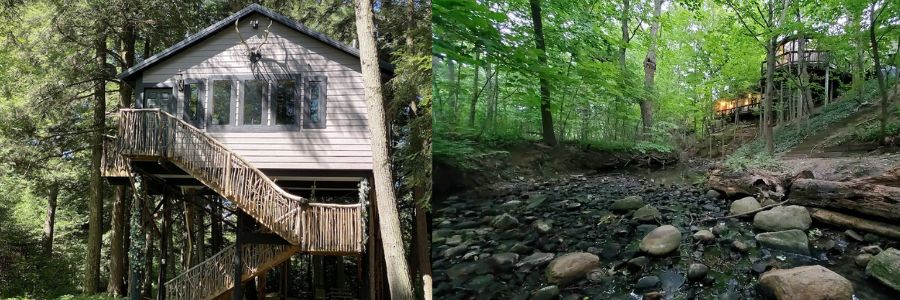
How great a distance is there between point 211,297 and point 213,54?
4.38m

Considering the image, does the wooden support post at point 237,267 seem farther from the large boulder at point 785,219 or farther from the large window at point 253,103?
the large boulder at point 785,219

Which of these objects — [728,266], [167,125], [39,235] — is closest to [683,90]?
[728,266]

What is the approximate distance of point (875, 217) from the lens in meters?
1.07

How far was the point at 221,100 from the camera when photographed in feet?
32.5

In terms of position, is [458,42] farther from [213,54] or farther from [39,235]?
[39,235]

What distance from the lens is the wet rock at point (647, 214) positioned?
1.34 meters

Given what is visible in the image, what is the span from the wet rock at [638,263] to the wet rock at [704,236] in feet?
0.39

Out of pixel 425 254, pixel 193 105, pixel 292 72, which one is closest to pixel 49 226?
pixel 193 105

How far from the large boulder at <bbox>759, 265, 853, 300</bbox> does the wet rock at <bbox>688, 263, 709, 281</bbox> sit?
0.14 meters

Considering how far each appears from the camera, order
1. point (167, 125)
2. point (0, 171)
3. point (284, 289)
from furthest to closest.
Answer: point (284, 289) < point (0, 171) < point (167, 125)

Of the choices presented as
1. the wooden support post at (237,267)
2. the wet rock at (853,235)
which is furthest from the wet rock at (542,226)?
the wooden support post at (237,267)

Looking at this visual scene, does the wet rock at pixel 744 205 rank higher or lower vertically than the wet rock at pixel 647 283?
higher

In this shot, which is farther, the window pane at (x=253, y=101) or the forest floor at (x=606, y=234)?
the window pane at (x=253, y=101)

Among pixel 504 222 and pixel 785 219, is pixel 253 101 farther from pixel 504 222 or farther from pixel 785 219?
pixel 785 219
